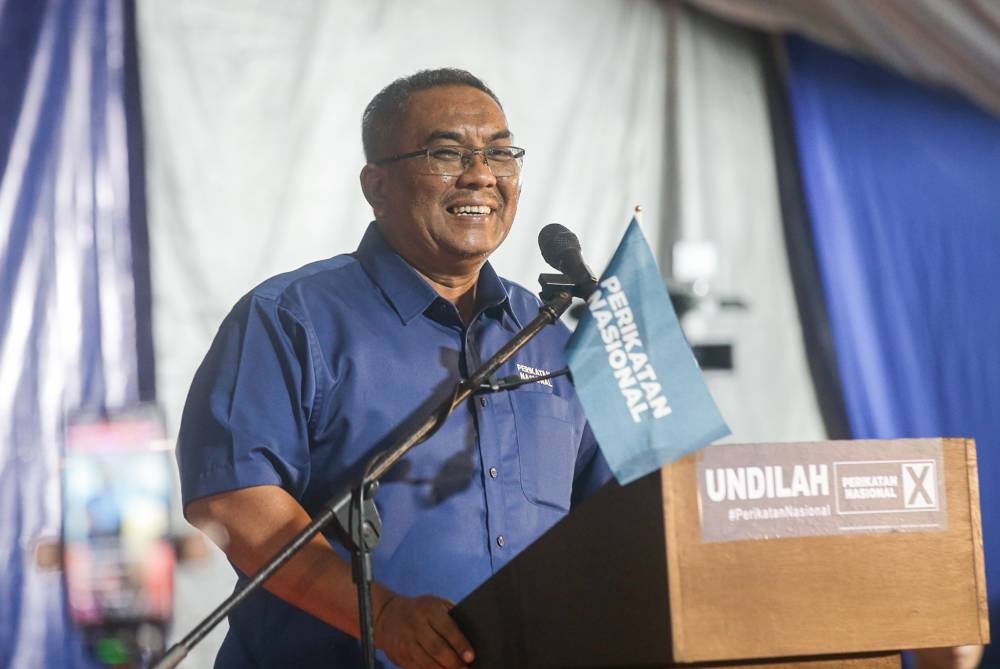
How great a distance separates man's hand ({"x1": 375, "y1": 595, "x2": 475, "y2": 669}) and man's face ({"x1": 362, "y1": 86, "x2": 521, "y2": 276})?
75 centimetres

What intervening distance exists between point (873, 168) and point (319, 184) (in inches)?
65.4

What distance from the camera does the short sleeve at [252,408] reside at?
5.92 ft

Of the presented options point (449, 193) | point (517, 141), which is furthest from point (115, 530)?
point (517, 141)

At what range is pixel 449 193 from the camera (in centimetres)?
209

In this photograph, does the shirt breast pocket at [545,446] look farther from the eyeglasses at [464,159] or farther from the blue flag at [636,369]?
the blue flag at [636,369]

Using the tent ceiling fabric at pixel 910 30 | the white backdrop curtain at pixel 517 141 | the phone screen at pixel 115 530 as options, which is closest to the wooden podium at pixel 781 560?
the phone screen at pixel 115 530

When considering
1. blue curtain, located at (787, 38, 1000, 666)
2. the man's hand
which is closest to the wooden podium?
the man's hand

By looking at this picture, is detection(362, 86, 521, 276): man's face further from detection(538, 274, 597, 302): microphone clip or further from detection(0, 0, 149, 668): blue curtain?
detection(0, 0, 149, 668): blue curtain

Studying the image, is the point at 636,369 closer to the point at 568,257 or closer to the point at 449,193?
the point at 568,257

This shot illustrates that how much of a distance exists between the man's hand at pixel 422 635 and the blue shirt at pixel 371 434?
300 mm

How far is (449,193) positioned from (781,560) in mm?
1091

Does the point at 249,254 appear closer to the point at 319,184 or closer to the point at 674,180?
the point at 319,184

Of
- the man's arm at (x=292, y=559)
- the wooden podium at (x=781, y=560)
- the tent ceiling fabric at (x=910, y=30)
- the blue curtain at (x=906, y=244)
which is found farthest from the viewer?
the blue curtain at (x=906, y=244)

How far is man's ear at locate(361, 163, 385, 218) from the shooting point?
2258 mm
